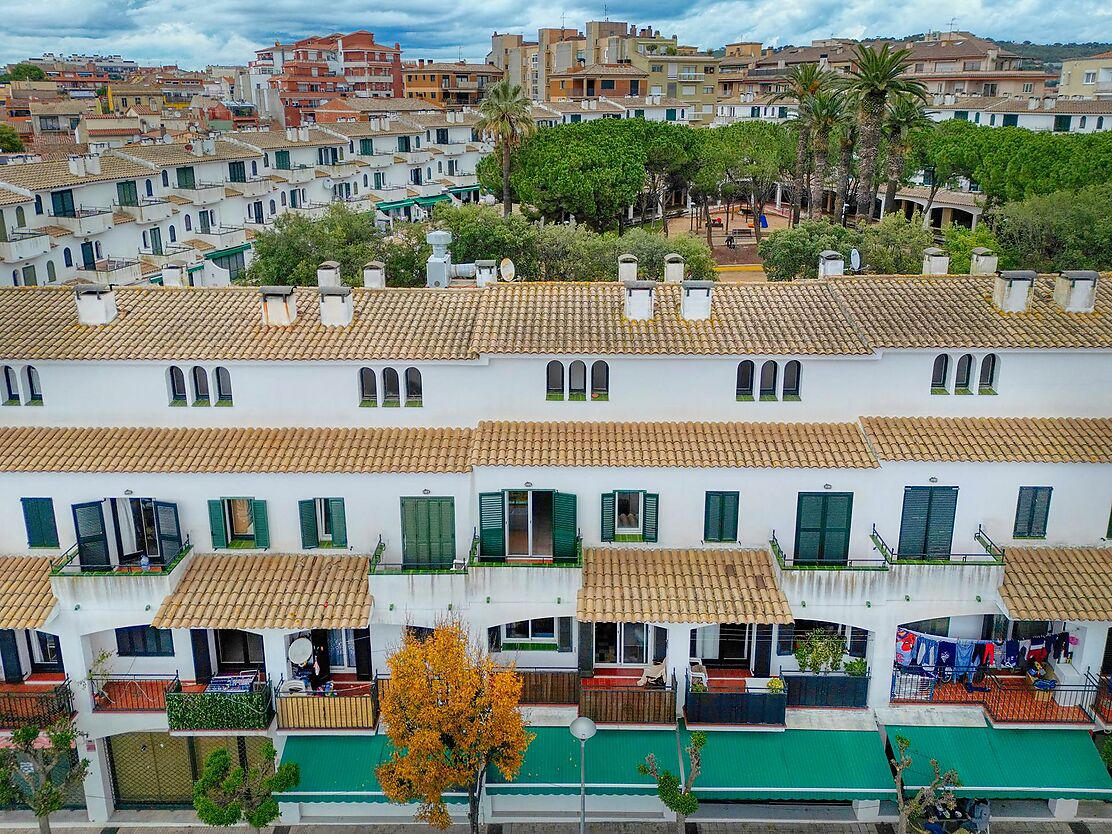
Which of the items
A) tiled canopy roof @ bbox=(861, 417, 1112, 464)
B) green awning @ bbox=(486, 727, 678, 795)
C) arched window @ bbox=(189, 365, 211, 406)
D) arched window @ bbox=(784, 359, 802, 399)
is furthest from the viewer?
arched window @ bbox=(189, 365, 211, 406)

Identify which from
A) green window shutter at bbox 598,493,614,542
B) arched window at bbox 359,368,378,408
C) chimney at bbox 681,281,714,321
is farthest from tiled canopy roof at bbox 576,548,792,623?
arched window at bbox 359,368,378,408

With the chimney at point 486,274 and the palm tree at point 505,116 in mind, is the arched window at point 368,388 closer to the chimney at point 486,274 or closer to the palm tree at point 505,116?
the chimney at point 486,274

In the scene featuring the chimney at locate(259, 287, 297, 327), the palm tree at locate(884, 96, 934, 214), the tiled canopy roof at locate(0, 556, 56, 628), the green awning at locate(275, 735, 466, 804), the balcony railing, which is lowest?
the green awning at locate(275, 735, 466, 804)

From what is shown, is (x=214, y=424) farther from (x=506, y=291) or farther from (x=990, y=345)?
(x=990, y=345)

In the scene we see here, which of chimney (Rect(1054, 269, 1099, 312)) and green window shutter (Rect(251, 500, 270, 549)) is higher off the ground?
chimney (Rect(1054, 269, 1099, 312))

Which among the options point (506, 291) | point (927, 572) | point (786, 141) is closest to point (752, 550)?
point (927, 572)

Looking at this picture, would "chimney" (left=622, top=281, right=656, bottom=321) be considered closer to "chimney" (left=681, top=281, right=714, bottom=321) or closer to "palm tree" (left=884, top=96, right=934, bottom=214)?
"chimney" (left=681, top=281, right=714, bottom=321)

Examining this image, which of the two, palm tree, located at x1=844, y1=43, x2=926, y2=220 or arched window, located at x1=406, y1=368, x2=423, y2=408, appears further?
palm tree, located at x1=844, y1=43, x2=926, y2=220
